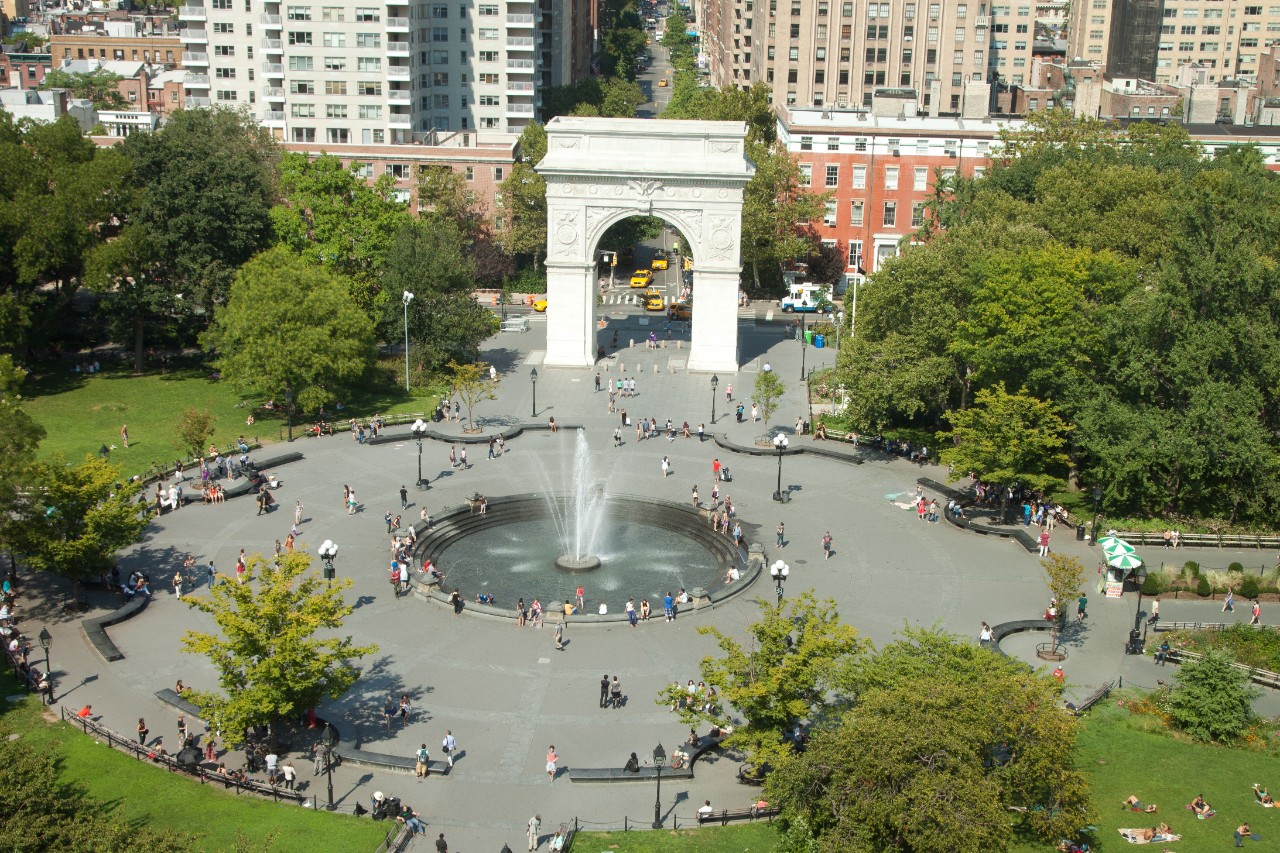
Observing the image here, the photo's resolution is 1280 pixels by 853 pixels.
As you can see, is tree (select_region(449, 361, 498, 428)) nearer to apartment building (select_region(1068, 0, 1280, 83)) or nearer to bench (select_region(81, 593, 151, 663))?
bench (select_region(81, 593, 151, 663))

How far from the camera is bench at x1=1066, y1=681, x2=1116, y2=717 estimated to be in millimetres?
43719

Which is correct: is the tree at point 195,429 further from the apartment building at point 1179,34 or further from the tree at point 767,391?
the apartment building at point 1179,34

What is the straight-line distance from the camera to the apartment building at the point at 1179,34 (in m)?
160

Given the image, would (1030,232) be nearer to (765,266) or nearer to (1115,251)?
(1115,251)

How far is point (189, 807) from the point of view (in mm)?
37781

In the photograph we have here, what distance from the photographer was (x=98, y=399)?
76.2 m

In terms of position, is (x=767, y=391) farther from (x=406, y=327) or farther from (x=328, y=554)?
(x=328, y=554)

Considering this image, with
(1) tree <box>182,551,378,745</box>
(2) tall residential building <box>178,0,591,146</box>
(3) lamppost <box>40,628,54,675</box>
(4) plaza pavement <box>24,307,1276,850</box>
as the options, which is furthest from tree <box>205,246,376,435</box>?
(2) tall residential building <box>178,0,591,146</box>

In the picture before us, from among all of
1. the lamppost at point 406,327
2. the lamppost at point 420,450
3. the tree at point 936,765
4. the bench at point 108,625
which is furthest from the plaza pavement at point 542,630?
the lamppost at point 406,327

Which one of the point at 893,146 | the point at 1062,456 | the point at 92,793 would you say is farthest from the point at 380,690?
the point at 893,146

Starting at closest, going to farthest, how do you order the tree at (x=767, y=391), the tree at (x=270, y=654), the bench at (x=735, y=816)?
the bench at (x=735, y=816) < the tree at (x=270, y=654) < the tree at (x=767, y=391)

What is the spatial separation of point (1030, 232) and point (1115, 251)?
6205 mm

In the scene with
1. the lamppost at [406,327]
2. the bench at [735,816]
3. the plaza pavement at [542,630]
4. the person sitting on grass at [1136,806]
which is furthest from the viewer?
the lamppost at [406,327]

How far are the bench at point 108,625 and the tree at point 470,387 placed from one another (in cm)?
2324
